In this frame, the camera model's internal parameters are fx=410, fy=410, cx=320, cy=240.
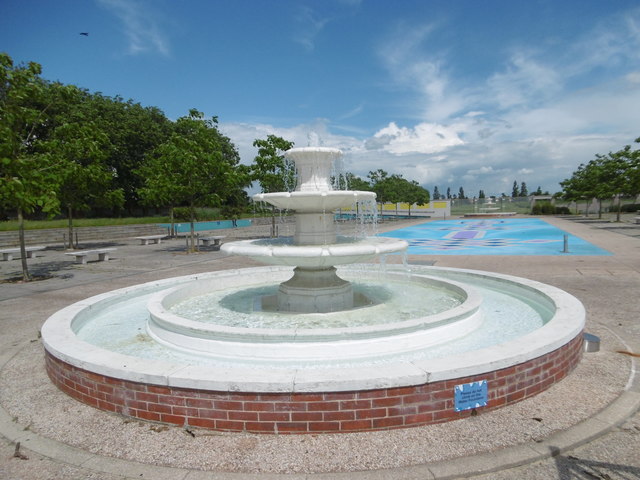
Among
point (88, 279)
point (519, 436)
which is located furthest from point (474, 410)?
point (88, 279)

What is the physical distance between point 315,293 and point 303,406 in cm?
348

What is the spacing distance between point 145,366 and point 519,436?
336 centimetres

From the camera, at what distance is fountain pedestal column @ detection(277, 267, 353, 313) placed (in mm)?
6910

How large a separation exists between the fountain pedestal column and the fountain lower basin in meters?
1.99

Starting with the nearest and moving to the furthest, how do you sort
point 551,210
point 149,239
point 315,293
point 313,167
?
point 315,293 → point 313,167 → point 149,239 → point 551,210

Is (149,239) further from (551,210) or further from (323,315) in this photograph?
(551,210)

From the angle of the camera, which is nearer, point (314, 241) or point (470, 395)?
point (470, 395)

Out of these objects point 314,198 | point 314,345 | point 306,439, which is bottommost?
point 306,439

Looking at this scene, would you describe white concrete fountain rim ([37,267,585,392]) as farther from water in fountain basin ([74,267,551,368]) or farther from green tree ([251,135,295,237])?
green tree ([251,135,295,237])

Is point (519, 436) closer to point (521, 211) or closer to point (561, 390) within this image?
point (561, 390)

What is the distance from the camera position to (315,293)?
690cm

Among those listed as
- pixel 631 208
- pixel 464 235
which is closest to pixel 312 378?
pixel 464 235

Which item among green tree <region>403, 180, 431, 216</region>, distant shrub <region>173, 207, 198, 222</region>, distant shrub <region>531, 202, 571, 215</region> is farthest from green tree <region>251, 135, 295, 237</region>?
distant shrub <region>531, 202, 571, 215</region>

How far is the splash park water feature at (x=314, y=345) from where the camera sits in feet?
11.5
